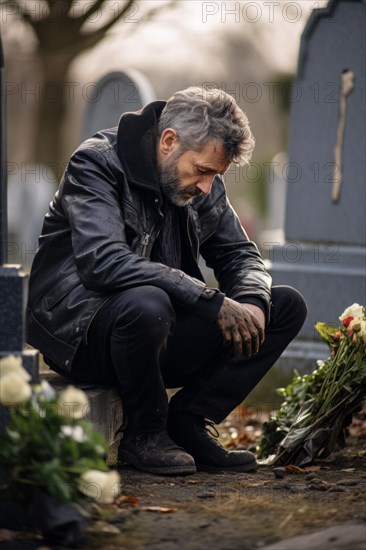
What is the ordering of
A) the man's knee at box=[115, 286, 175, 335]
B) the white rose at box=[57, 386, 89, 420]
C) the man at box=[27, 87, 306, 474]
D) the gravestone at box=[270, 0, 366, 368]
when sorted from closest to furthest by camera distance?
the white rose at box=[57, 386, 89, 420]
the man's knee at box=[115, 286, 175, 335]
the man at box=[27, 87, 306, 474]
the gravestone at box=[270, 0, 366, 368]

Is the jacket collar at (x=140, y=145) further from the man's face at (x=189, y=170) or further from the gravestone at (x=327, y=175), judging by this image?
the gravestone at (x=327, y=175)

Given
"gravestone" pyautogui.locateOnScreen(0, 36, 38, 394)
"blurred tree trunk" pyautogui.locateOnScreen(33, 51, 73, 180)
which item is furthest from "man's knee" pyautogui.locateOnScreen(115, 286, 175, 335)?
"blurred tree trunk" pyautogui.locateOnScreen(33, 51, 73, 180)

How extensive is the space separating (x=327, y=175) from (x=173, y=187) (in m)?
2.66

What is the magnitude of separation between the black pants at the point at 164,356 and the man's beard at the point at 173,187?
465 mm

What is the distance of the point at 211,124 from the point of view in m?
4.15

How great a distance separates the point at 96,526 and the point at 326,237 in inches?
154

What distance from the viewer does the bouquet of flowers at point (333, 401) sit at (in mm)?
4539

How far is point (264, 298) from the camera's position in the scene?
431cm

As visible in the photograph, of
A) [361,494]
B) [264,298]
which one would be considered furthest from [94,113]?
[361,494]

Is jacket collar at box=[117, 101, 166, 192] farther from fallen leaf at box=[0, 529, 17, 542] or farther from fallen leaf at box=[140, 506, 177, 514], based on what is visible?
fallen leaf at box=[0, 529, 17, 542]

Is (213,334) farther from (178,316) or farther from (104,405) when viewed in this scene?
(104,405)

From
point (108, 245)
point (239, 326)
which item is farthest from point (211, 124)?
point (239, 326)

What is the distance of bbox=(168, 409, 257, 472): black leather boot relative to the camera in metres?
4.30

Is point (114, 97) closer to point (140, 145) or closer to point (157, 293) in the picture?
point (140, 145)
